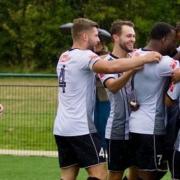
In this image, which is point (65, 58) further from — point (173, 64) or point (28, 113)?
point (28, 113)

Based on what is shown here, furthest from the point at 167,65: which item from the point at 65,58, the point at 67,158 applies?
the point at 67,158

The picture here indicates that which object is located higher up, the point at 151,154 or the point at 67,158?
the point at 151,154

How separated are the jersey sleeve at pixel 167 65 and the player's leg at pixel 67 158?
1.27 meters

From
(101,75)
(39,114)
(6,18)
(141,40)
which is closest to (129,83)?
(101,75)

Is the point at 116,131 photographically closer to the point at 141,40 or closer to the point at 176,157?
the point at 176,157

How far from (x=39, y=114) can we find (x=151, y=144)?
575cm

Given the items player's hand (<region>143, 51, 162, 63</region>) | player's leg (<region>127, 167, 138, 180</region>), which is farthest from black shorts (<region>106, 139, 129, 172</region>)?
player's hand (<region>143, 51, 162, 63</region>)

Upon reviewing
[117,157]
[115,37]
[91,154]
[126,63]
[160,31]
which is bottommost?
[117,157]

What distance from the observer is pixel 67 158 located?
7801 millimetres

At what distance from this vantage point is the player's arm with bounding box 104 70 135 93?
281 inches

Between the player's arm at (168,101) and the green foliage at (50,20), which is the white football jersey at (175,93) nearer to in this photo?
the player's arm at (168,101)

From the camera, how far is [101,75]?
7555 mm

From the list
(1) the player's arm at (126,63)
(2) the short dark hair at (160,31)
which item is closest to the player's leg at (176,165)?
(1) the player's arm at (126,63)

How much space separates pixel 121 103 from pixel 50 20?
36.3m
